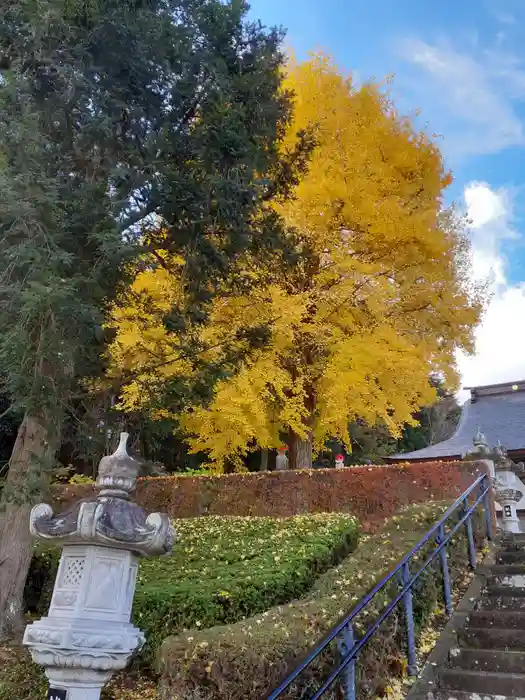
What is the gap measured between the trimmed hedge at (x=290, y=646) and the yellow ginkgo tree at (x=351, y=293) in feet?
21.3

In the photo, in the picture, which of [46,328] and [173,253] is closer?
[46,328]

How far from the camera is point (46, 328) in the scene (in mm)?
6469

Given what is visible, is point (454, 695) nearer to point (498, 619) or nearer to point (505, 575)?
point (498, 619)

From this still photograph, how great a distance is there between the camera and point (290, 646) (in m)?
3.79

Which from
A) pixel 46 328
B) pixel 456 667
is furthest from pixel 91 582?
pixel 46 328

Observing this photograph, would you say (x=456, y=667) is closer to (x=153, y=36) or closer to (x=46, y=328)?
(x=46, y=328)

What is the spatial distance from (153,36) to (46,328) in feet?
15.2

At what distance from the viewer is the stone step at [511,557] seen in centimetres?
695

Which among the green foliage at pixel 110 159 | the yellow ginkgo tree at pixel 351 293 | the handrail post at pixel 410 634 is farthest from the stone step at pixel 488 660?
the yellow ginkgo tree at pixel 351 293

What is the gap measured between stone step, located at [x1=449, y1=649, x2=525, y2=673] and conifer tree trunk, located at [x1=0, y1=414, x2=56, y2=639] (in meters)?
5.36

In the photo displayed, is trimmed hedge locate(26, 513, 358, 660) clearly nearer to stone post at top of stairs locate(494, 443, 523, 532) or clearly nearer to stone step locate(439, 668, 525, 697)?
stone step locate(439, 668, 525, 697)

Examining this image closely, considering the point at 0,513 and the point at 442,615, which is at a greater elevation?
the point at 0,513

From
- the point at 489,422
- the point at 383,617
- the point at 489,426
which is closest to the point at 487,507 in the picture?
the point at 383,617

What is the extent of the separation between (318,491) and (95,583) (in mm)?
7979
